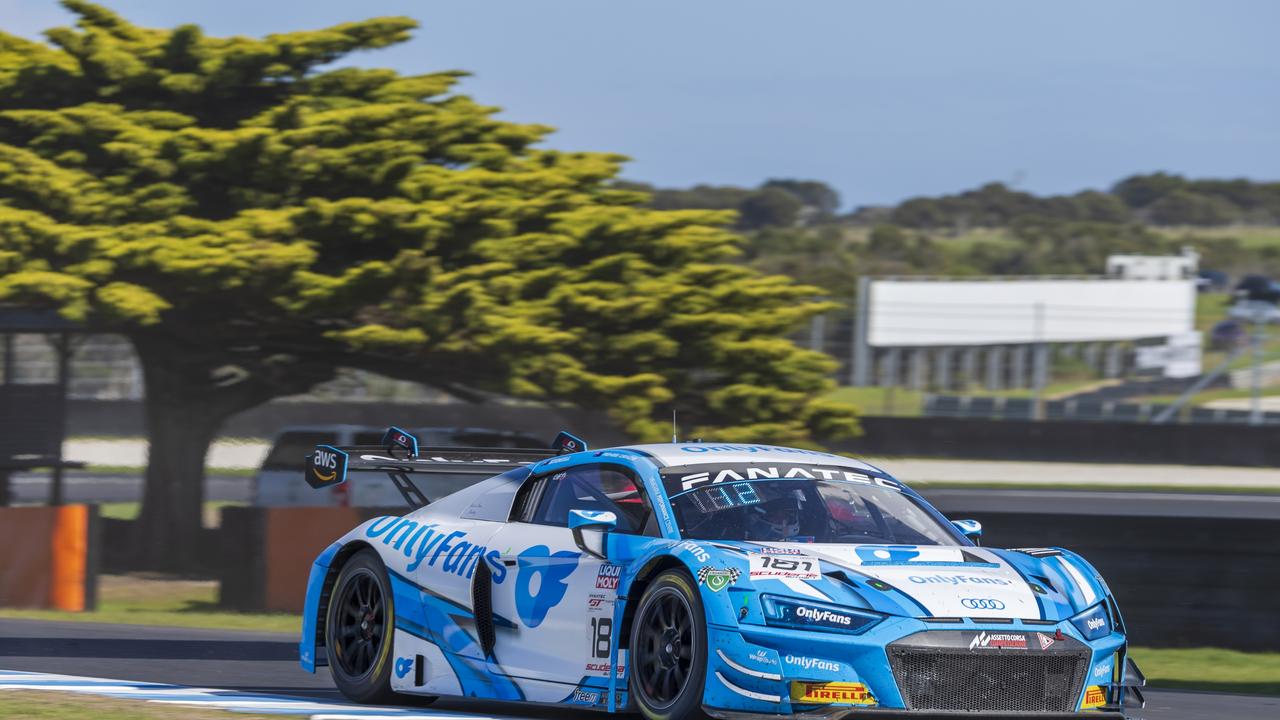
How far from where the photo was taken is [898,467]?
29.5 meters

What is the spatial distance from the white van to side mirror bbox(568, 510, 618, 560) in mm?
9866

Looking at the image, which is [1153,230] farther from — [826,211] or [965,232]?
[826,211]

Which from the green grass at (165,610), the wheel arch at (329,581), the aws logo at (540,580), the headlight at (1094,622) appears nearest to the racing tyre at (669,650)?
the aws logo at (540,580)

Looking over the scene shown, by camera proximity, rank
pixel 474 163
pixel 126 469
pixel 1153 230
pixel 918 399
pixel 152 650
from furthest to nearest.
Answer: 1. pixel 1153 230
2. pixel 918 399
3. pixel 126 469
4. pixel 474 163
5. pixel 152 650

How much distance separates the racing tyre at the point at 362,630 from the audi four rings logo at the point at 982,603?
2.81 meters

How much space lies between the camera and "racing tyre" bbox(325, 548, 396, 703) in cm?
763

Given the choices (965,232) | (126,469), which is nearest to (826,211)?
(965,232)

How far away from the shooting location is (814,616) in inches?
227

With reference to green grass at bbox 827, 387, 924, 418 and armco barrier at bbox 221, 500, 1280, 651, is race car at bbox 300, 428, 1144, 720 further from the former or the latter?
green grass at bbox 827, 387, 924, 418

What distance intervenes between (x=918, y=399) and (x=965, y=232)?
81.7 meters

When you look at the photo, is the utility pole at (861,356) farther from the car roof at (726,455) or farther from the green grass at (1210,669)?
the car roof at (726,455)

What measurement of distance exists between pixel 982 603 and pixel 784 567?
0.68 metres

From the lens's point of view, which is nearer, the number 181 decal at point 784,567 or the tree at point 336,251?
the number 181 decal at point 784,567

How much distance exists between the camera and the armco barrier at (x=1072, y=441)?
2909cm
